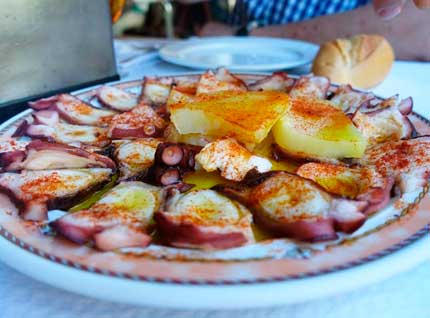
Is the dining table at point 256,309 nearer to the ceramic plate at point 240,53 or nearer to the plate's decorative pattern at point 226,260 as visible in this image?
the plate's decorative pattern at point 226,260

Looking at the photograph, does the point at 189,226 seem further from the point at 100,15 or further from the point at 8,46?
the point at 100,15

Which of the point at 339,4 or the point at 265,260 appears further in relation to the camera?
the point at 339,4

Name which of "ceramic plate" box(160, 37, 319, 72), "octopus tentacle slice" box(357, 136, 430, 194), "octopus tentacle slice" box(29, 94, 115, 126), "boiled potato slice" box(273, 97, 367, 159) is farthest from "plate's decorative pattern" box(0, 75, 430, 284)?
"ceramic plate" box(160, 37, 319, 72)

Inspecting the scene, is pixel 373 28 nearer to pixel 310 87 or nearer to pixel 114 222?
pixel 310 87

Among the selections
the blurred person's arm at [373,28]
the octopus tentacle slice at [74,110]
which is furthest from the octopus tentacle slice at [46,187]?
the blurred person's arm at [373,28]

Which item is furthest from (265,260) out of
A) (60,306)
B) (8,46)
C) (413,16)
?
(413,16)

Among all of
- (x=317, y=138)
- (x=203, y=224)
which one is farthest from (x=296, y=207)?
(x=317, y=138)
